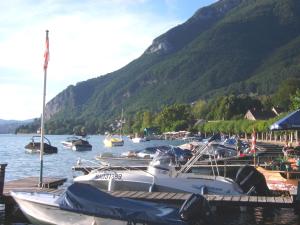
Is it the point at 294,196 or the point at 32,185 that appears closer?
the point at 294,196

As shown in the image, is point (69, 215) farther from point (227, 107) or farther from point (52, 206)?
point (227, 107)

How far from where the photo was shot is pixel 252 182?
21.0 meters

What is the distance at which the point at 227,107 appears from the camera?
187m

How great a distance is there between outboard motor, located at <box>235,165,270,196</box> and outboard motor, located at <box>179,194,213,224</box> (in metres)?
7.02

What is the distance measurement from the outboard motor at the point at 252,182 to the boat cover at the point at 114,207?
7.80 metres

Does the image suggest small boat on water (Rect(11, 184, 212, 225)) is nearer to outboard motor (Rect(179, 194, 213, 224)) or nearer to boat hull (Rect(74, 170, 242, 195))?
outboard motor (Rect(179, 194, 213, 224))

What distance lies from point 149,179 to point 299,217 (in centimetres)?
617

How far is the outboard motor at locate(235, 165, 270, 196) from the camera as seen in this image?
20.8 m

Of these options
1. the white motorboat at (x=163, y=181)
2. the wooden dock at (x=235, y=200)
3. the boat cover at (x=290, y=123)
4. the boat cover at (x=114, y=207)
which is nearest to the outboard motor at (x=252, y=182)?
the white motorboat at (x=163, y=181)

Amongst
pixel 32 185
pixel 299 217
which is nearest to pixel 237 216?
pixel 299 217

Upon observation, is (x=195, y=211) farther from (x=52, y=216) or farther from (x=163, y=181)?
(x=163, y=181)

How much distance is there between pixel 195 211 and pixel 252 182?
7.66m

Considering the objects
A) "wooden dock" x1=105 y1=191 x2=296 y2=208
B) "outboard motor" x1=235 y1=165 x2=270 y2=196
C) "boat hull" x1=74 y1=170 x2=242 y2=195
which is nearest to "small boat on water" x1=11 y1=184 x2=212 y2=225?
"wooden dock" x1=105 y1=191 x2=296 y2=208

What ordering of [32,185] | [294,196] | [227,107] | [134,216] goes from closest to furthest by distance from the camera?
1. [134,216]
2. [294,196]
3. [32,185]
4. [227,107]
